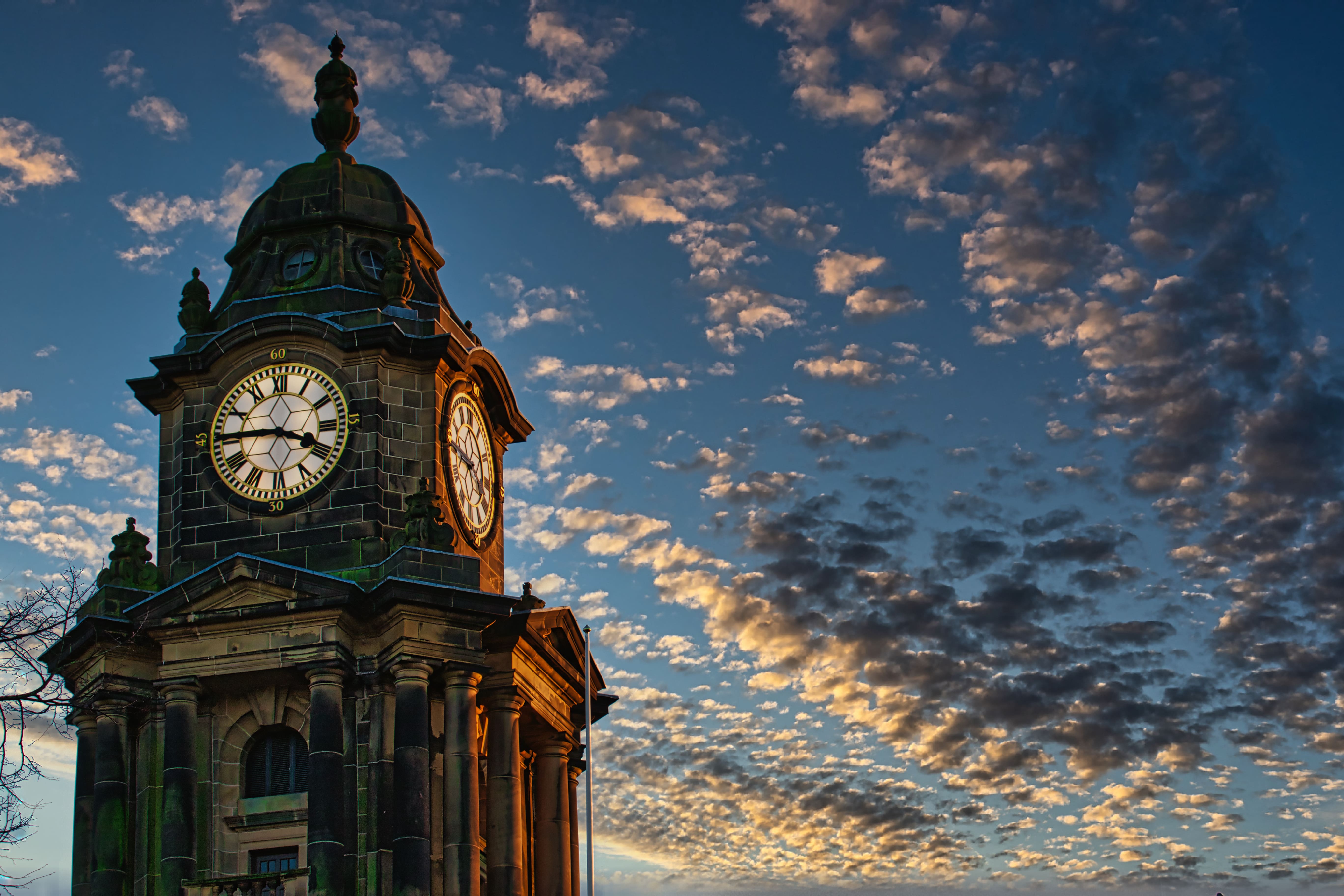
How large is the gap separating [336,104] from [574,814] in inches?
918

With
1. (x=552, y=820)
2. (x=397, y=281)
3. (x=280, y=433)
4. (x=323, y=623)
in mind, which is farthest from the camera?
(x=552, y=820)

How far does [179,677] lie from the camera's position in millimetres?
44656

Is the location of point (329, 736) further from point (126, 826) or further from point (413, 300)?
point (413, 300)

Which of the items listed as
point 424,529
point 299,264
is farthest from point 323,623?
point 299,264

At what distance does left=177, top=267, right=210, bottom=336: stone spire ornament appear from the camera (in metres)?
50.6

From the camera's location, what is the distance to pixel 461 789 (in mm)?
44094

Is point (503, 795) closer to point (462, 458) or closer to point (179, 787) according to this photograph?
point (179, 787)

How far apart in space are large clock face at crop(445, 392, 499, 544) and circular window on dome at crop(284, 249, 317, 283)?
5785 mm

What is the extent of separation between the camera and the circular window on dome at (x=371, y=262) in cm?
5178

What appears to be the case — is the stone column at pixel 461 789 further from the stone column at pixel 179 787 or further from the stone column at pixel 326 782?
the stone column at pixel 179 787

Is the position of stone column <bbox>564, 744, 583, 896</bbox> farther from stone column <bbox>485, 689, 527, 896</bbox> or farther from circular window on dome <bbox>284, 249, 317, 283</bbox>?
circular window on dome <bbox>284, 249, 317, 283</bbox>

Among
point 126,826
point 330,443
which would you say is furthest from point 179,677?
point 330,443

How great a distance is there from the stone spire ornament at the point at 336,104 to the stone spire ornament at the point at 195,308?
21.6ft

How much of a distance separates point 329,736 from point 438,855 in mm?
4129
